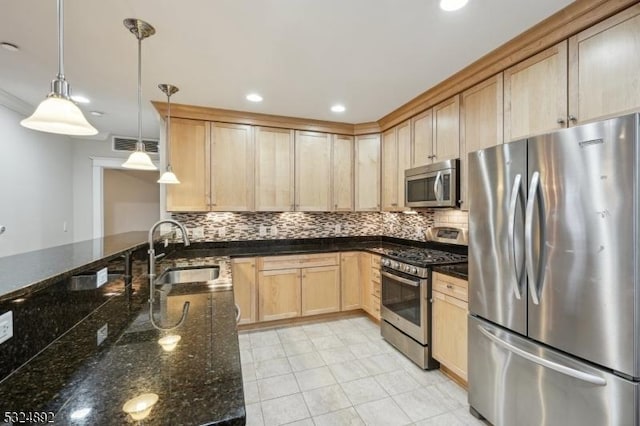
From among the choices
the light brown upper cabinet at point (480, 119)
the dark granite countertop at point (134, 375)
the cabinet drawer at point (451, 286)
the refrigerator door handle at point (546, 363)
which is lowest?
the refrigerator door handle at point (546, 363)

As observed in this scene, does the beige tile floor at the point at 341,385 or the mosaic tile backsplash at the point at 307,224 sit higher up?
the mosaic tile backsplash at the point at 307,224

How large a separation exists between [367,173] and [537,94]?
220 cm

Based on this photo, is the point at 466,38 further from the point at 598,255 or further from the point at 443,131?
the point at 598,255

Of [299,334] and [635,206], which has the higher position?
[635,206]

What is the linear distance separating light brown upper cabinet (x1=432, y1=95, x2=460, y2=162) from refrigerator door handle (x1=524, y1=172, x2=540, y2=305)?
115 centimetres

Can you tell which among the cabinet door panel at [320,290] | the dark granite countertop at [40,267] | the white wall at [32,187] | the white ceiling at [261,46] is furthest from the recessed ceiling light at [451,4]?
the white wall at [32,187]

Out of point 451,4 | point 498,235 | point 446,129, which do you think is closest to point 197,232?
point 446,129

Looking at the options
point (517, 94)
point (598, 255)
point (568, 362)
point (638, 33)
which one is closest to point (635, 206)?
point (598, 255)

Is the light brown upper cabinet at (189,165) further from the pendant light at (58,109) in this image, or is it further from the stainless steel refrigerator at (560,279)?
the stainless steel refrigerator at (560,279)

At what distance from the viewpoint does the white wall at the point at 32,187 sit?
10.3 ft

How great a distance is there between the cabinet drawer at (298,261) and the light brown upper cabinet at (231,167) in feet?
2.25

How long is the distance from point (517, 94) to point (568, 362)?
1.73m

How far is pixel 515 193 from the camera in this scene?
64.9 inches

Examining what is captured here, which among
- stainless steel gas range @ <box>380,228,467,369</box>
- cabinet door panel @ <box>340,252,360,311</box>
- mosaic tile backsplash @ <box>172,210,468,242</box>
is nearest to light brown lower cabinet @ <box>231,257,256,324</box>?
mosaic tile backsplash @ <box>172,210,468,242</box>
